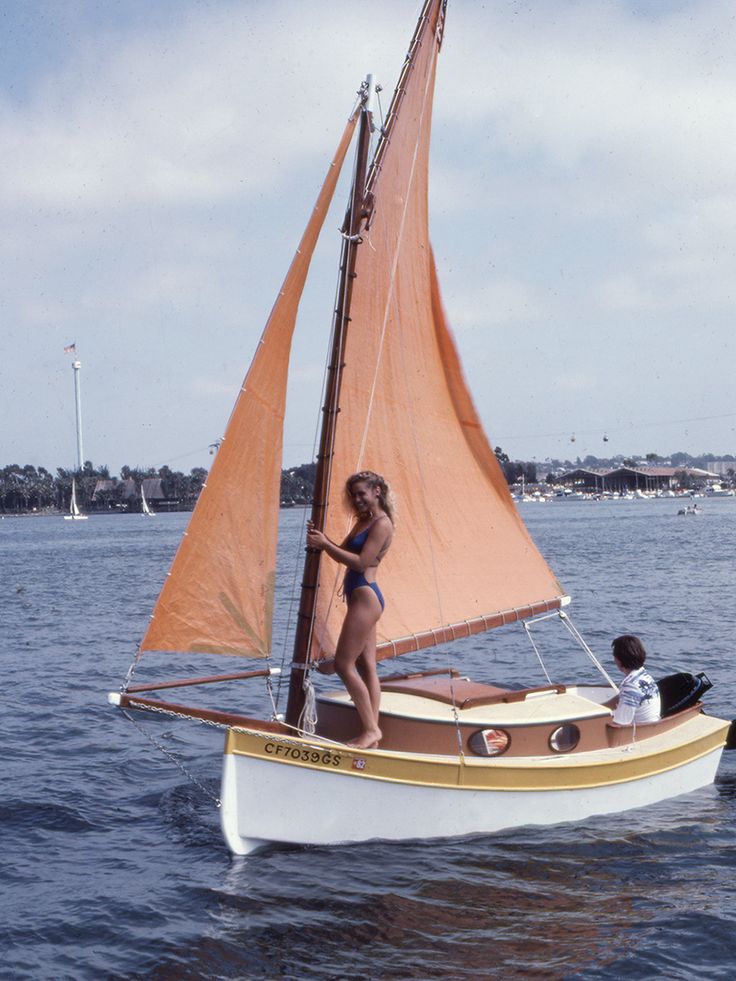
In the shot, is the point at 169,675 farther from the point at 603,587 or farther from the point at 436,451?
the point at 603,587

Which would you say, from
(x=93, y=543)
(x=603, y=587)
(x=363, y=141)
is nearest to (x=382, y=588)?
(x=363, y=141)

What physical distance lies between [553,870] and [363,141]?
7.69 m

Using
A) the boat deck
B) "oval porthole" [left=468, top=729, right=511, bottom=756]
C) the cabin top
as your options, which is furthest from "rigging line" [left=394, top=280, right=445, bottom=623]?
"oval porthole" [left=468, top=729, right=511, bottom=756]

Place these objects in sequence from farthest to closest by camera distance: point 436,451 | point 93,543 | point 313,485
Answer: point 93,543 < point 436,451 < point 313,485

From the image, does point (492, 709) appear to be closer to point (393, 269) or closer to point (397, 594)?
point (397, 594)

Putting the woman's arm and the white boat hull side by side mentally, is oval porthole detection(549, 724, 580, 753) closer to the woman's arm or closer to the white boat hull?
the white boat hull

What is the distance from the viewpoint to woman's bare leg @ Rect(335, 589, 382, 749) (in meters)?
10.2

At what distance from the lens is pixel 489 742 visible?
11008 mm

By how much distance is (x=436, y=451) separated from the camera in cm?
1266

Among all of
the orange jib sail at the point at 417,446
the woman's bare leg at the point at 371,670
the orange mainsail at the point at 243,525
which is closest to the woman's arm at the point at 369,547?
the orange mainsail at the point at 243,525

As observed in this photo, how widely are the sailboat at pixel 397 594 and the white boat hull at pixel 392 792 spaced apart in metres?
0.02

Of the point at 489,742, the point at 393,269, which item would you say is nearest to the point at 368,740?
the point at 489,742

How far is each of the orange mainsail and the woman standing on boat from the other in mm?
630

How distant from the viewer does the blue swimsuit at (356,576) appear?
33.1ft
